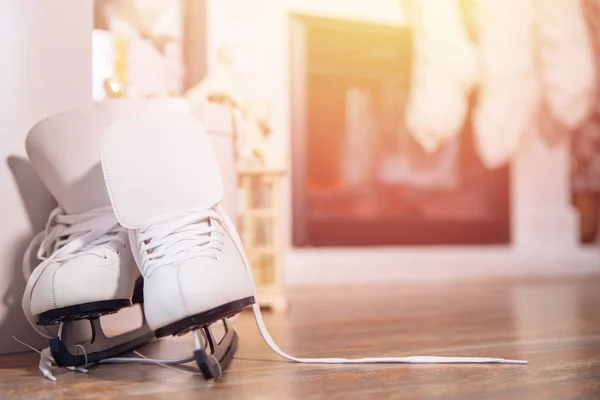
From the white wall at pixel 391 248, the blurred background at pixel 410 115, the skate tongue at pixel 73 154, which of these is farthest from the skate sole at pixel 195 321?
the white wall at pixel 391 248

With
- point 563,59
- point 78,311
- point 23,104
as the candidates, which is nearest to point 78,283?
point 78,311

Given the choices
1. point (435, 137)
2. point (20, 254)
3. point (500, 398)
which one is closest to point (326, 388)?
point (500, 398)

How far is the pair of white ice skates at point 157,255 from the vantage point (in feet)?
2.23

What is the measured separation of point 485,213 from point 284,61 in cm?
106

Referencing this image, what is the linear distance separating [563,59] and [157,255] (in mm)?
2406

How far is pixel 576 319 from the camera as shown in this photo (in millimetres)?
1292

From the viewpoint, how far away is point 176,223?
73 cm

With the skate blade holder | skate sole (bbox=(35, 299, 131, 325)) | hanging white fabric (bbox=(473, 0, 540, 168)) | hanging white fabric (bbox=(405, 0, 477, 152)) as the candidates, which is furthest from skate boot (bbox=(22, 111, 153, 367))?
hanging white fabric (bbox=(473, 0, 540, 168))

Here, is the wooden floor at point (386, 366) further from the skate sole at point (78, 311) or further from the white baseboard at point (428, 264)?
the white baseboard at point (428, 264)

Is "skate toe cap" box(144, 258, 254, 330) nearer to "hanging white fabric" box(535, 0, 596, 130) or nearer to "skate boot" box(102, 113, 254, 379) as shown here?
"skate boot" box(102, 113, 254, 379)

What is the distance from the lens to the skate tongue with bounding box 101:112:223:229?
740 mm

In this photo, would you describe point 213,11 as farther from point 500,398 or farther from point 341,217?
point 500,398

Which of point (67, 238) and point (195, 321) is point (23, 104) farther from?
point (195, 321)

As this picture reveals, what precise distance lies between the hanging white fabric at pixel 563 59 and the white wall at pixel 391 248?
16 centimetres
